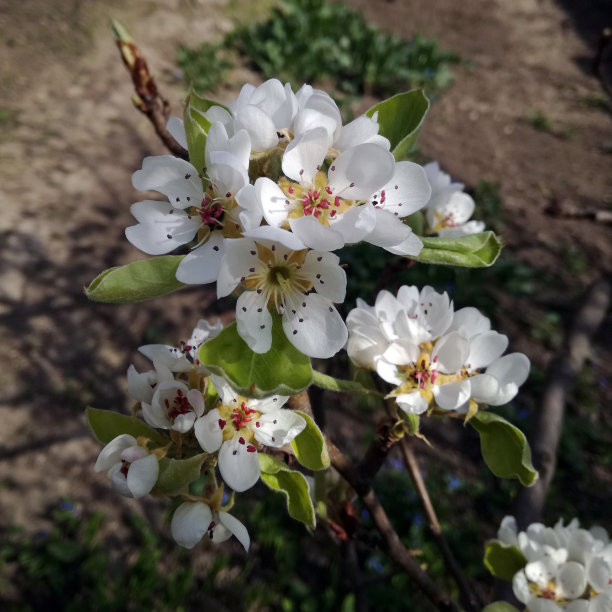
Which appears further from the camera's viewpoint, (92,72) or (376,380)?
(92,72)

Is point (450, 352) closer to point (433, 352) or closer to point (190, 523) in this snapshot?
point (433, 352)

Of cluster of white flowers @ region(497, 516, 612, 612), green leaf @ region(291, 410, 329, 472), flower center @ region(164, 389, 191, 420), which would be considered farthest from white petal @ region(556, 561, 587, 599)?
flower center @ region(164, 389, 191, 420)

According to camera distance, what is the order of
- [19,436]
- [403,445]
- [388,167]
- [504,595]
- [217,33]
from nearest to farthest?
[388,167] → [403,445] → [504,595] → [19,436] → [217,33]

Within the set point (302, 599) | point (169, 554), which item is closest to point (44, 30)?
point (169, 554)

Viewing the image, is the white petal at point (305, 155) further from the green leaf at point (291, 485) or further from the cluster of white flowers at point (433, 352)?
the green leaf at point (291, 485)

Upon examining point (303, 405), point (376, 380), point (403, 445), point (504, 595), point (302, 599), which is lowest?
point (302, 599)

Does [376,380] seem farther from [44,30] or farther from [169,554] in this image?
[44,30]

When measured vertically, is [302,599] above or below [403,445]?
below

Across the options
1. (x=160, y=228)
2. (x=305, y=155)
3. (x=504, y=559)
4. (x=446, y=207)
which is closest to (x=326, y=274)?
(x=305, y=155)
